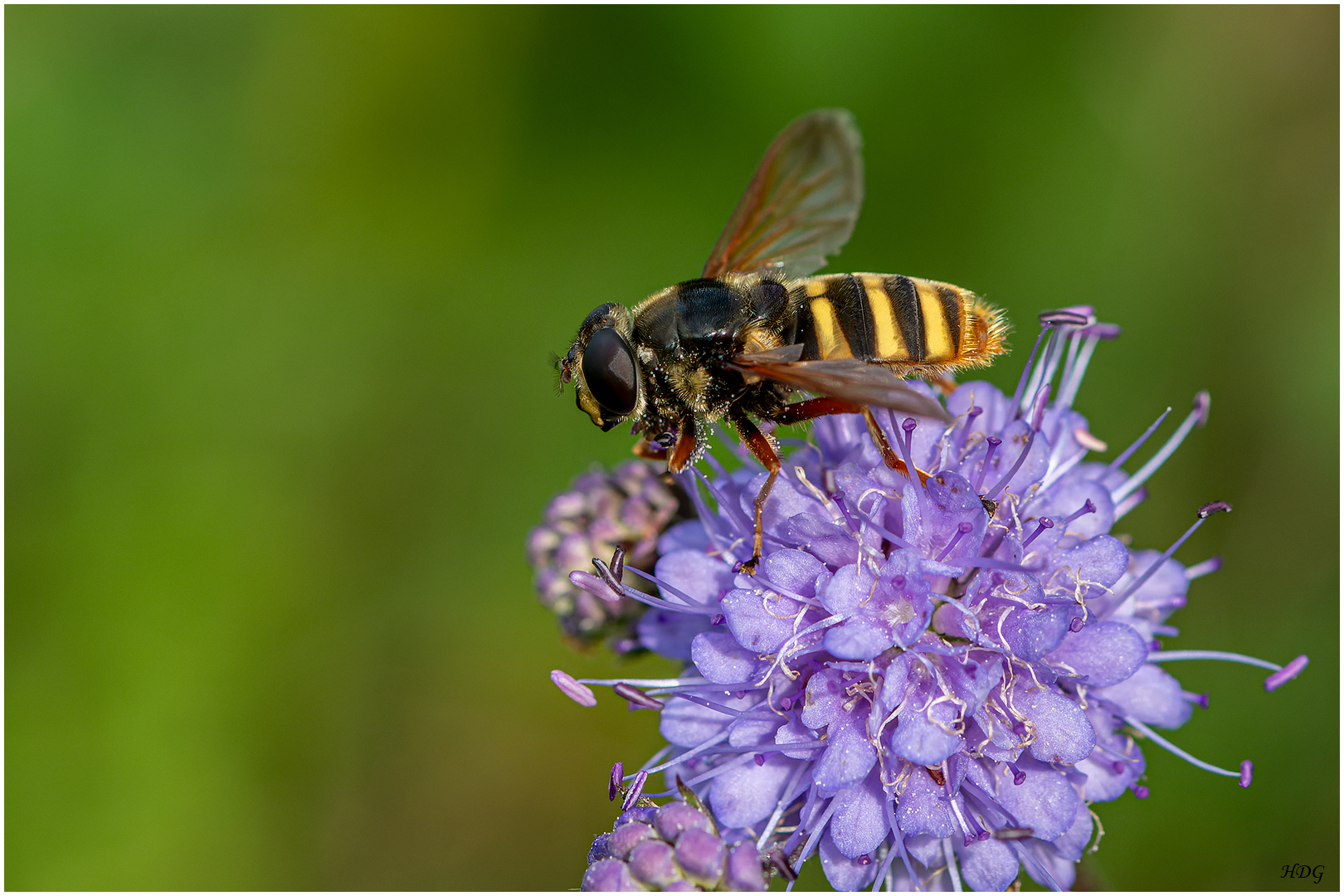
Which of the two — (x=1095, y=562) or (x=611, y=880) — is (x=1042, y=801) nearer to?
(x=1095, y=562)

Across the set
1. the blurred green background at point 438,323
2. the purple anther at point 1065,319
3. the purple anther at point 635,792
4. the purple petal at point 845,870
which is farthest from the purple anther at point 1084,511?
the blurred green background at point 438,323

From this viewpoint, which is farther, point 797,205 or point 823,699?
point 797,205

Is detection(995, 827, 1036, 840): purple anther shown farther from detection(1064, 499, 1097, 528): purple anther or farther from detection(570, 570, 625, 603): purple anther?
detection(570, 570, 625, 603): purple anther

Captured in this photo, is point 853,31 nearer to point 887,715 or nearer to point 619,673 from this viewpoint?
point 619,673

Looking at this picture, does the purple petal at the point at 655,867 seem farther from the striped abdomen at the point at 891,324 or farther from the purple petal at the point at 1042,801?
the striped abdomen at the point at 891,324
